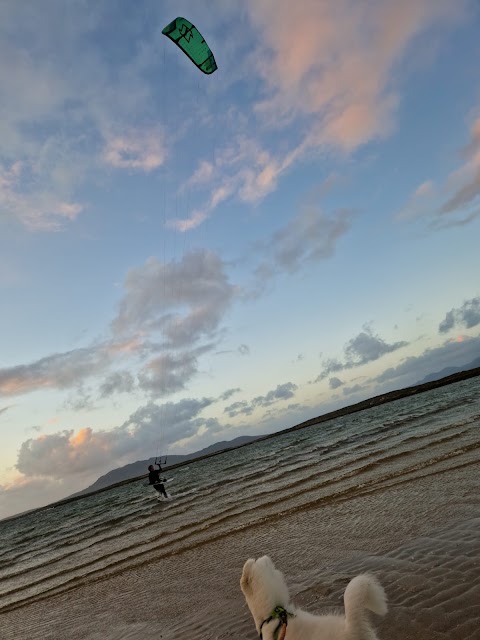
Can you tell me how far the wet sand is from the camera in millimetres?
5395

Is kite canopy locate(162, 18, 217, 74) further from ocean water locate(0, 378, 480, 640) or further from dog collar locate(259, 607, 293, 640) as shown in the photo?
dog collar locate(259, 607, 293, 640)

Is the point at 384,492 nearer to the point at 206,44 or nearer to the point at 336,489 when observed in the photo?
the point at 336,489

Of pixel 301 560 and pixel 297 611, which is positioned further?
pixel 301 560

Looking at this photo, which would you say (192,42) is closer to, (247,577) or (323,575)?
(323,575)

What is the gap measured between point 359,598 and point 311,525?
907 cm

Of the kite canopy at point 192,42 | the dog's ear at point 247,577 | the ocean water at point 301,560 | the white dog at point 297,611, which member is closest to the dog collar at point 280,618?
the white dog at point 297,611

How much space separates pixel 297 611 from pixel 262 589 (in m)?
0.47

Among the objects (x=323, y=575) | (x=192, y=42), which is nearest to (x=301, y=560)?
(x=323, y=575)

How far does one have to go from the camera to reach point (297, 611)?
3609 millimetres

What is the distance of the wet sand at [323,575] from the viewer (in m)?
5.39

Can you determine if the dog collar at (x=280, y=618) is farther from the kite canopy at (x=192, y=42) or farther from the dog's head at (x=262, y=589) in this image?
the kite canopy at (x=192, y=42)

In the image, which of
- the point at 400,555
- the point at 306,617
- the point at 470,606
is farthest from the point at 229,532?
the point at 306,617

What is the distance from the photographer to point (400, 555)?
7102 millimetres

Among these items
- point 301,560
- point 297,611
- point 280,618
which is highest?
point 280,618
